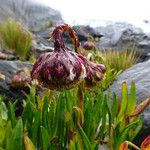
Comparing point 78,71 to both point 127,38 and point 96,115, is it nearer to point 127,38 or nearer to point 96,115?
point 96,115

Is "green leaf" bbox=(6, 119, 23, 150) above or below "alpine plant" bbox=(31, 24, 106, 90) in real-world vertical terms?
below

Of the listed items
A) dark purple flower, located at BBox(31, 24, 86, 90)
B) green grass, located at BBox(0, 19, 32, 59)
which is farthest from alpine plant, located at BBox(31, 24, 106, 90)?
green grass, located at BBox(0, 19, 32, 59)

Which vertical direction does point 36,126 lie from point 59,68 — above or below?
below

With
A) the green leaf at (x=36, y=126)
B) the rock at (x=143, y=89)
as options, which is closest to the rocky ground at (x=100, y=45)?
the rock at (x=143, y=89)

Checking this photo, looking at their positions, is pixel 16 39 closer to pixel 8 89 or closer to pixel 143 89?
pixel 8 89

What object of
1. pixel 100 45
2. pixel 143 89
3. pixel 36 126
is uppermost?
pixel 36 126

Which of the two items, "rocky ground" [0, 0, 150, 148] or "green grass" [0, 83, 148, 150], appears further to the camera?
"rocky ground" [0, 0, 150, 148]

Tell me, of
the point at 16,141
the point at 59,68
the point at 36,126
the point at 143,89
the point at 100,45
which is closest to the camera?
the point at 59,68

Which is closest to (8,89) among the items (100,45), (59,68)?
(59,68)

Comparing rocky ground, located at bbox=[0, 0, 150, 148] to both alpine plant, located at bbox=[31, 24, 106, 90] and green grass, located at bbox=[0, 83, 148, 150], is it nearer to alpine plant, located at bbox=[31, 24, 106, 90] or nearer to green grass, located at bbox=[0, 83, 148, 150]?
green grass, located at bbox=[0, 83, 148, 150]
